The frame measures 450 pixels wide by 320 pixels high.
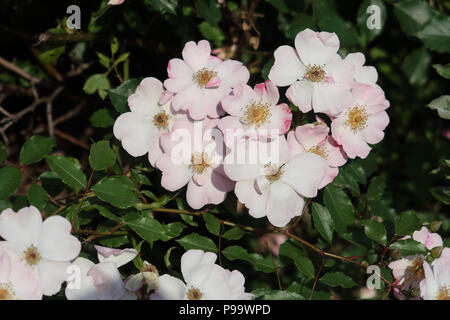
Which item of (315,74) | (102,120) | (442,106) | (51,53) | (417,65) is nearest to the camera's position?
(315,74)

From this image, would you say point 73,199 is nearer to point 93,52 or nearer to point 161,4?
point 161,4

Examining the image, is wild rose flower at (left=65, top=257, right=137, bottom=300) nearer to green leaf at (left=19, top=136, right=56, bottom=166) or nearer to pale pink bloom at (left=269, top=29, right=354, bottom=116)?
green leaf at (left=19, top=136, right=56, bottom=166)

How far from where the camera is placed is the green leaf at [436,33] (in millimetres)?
1838

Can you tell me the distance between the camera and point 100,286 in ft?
4.39

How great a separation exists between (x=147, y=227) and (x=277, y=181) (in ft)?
1.37

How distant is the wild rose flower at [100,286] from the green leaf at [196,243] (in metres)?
0.24

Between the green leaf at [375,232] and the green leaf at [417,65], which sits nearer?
the green leaf at [375,232]

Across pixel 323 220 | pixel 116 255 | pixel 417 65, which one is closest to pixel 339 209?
pixel 323 220

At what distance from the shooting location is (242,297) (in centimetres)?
138

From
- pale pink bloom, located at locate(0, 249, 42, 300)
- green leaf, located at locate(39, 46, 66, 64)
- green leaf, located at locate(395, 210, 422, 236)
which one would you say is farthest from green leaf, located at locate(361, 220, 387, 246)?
green leaf, located at locate(39, 46, 66, 64)

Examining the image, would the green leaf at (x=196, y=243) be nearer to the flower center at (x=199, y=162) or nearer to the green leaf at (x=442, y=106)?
the flower center at (x=199, y=162)

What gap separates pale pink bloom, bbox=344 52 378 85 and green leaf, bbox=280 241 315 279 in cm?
61

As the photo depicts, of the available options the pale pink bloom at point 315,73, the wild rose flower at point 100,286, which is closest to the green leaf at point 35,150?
the wild rose flower at point 100,286

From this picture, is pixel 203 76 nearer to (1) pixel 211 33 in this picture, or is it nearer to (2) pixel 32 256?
(1) pixel 211 33
